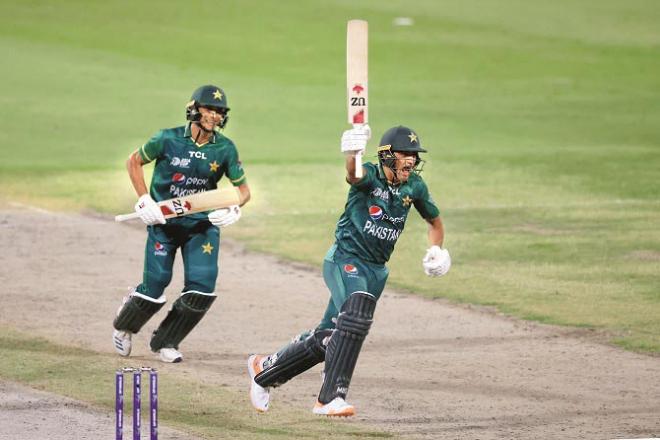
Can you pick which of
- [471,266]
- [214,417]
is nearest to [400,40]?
[471,266]

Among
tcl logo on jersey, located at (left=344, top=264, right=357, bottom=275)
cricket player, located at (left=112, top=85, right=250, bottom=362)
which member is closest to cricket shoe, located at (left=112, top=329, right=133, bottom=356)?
cricket player, located at (left=112, top=85, right=250, bottom=362)

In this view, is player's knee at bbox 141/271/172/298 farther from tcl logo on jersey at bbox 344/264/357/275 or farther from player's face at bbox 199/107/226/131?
tcl logo on jersey at bbox 344/264/357/275

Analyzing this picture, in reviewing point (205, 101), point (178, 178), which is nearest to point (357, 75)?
point (205, 101)

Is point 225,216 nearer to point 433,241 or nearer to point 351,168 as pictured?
point 433,241

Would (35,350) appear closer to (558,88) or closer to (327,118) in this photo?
(327,118)

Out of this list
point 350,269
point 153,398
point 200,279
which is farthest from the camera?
point 200,279

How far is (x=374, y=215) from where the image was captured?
36.7 feet

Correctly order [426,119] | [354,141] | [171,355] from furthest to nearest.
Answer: [426,119] → [171,355] → [354,141]

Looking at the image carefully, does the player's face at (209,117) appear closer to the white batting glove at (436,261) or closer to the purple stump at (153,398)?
the white batting glove at (436,261)

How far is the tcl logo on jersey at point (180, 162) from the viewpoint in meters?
13.0

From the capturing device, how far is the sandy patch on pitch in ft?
38.0

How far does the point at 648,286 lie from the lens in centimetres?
1656

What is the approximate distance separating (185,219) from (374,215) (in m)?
2.46

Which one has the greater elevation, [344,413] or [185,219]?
[185,219]
